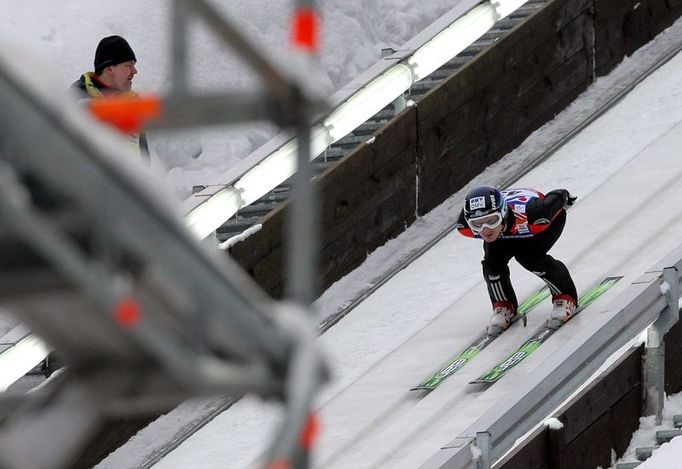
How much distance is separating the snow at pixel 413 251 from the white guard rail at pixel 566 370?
23cm

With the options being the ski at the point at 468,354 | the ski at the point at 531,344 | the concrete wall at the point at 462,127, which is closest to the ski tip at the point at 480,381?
the ski at the point at 531,344

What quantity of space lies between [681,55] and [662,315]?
5.59 metres

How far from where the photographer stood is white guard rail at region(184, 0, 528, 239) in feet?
36.8

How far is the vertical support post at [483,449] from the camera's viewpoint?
329 inches

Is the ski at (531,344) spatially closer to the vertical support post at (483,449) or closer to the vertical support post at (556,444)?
the vertical support post at (556,444)

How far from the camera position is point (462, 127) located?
13.4 m

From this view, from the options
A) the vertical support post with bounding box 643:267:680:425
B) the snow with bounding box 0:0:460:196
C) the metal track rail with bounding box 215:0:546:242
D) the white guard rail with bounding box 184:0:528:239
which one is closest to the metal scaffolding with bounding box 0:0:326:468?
the vertical support post with bounding box 643:267:680:425

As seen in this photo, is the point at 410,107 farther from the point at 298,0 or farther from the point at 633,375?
the point at 298,0

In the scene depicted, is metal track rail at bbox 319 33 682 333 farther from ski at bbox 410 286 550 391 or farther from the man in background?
the man in background

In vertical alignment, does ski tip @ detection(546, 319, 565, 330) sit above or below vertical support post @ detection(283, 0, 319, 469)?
below

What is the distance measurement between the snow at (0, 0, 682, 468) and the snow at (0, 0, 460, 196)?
0.7 inches

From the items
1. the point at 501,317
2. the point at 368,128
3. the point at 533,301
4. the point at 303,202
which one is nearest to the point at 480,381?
the point at 501,317

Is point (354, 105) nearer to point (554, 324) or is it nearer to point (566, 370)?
point (554, 324)

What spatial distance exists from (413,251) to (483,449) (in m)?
4.11
